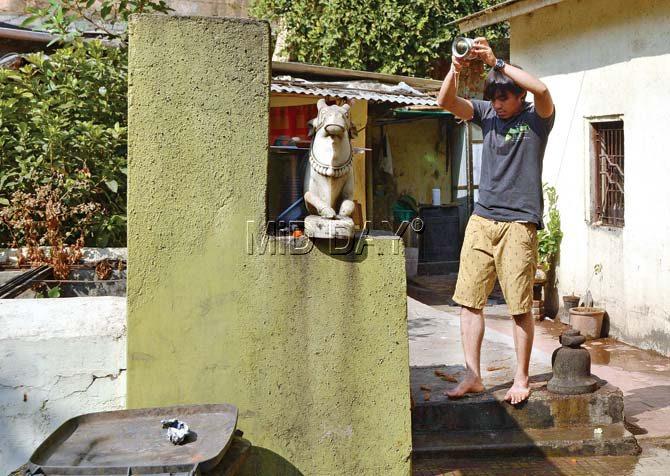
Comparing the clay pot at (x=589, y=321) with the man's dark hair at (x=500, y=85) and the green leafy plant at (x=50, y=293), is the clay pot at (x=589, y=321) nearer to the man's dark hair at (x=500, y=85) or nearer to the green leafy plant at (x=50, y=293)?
the man's dark hair at (x=500, y=85)

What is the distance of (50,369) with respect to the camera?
394 cm

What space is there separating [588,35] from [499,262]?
545cm

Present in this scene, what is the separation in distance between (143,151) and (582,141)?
7.31 meters

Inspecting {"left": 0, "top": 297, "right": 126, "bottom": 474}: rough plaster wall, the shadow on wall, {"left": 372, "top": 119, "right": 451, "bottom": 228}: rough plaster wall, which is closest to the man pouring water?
{"left": 0, "top": 297, "right": 126, "bottom": 474}: rough plaster wall

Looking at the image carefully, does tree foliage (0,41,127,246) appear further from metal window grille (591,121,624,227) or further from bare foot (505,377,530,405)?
metal window grille (591,121,624,227)

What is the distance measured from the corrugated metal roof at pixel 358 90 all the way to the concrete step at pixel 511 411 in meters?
5.13

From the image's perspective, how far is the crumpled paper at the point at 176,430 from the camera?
3157 mm

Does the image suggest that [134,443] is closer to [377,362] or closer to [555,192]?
[377,362]

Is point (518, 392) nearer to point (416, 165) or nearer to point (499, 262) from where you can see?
point (499, 262)

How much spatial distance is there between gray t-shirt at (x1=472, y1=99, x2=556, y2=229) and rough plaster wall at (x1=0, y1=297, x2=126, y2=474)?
8.22 ft

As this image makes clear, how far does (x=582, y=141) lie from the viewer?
998 cm

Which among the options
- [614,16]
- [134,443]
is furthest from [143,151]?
[614,16]

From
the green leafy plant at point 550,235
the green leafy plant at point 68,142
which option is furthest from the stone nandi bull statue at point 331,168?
the green leafy plant at point 550,235

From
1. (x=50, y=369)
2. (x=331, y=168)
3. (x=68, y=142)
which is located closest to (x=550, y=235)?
(x=68, y=142)
